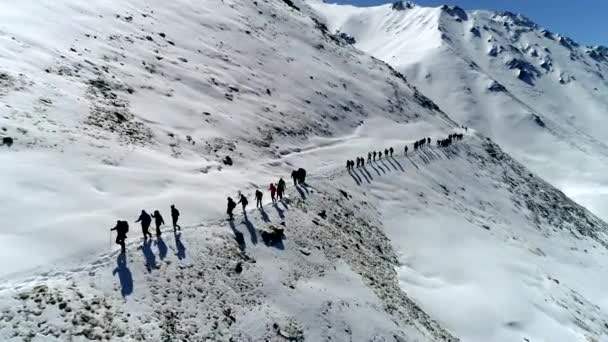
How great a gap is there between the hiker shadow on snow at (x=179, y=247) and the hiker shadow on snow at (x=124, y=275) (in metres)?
2.20

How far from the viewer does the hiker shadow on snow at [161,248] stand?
61.8ft

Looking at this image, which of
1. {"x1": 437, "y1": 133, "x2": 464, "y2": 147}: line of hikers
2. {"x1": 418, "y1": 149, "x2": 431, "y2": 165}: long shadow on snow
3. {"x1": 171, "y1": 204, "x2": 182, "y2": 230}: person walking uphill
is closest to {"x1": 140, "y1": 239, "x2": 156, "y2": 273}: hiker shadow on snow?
{"x1": 171, "y1": 204, "x2": 182, "y2": 230}: person walking uphill

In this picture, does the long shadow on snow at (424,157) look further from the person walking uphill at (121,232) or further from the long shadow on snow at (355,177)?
the person walking uphill at (121,232)

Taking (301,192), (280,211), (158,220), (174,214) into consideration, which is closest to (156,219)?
(158,220)

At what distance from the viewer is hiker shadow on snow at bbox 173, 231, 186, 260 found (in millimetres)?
19314

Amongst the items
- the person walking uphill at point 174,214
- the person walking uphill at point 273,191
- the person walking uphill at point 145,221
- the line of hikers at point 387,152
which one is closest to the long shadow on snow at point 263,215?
the person walking uphill at point 273,191

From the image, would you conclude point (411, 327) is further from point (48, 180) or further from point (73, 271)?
point (48, 180)

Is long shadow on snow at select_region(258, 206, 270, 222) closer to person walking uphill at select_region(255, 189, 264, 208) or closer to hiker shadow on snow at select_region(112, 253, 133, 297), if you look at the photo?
person walking uphill at select_region(255, 189, 264, 208)

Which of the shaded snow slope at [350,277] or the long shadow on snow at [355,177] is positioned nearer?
the shaded snow slope at [350,277]

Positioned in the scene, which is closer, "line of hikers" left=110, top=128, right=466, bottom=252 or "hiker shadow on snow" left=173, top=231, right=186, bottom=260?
"line of hikers" left=110, top=128, right=466, bottom=252

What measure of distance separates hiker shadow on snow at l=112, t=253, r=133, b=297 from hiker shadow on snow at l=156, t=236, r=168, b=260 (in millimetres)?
1402

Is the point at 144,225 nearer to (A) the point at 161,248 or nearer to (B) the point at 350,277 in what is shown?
(A) the point at 161,248

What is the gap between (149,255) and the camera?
61.2 feet

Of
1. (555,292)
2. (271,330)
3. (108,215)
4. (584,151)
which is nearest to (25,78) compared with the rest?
(108,215)
